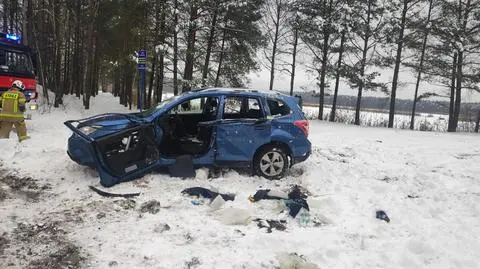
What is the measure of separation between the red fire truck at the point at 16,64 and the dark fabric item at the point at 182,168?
875 cm

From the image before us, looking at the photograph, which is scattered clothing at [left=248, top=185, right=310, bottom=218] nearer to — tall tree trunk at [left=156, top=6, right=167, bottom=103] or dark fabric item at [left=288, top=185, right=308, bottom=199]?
dark fabric item at [left=288, top=185, right=308, bottom=199]

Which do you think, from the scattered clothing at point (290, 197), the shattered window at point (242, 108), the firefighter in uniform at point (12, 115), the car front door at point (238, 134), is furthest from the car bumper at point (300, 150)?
the firefighter in uniform at point (12, 115)

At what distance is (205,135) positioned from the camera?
7906mm

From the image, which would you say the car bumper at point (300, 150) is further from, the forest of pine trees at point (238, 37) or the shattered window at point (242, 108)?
the forest of pine trees at point (238, 37)

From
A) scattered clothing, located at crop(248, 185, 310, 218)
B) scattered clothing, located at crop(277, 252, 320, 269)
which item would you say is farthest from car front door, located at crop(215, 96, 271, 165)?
scattered clothing, located at crop(277, 252, 320, 269)

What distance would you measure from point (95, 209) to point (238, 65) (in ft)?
56.2

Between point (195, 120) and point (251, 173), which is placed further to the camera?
point (195, 120)

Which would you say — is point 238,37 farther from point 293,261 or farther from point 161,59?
point 293,261

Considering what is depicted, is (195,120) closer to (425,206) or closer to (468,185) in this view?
(425,206)

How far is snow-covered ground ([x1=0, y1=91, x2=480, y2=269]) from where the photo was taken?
15.6ft

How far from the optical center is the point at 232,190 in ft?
23.3

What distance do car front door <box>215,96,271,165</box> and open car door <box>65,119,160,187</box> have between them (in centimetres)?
120

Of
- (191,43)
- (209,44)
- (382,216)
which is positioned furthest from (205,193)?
(209,44)

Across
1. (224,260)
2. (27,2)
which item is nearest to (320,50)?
(27,2)
